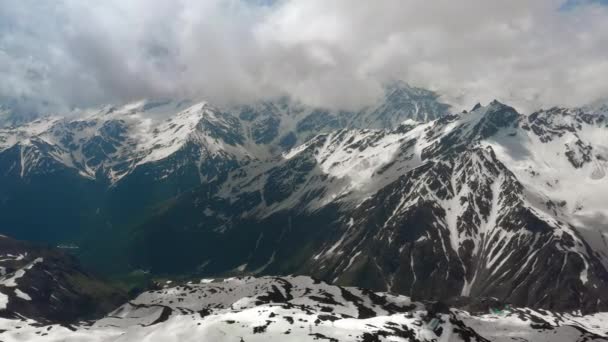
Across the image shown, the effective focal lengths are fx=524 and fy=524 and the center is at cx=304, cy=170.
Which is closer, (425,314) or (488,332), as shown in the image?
(425,314)

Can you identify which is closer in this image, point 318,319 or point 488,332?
point 318,319

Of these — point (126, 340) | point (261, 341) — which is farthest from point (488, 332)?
point (126, 340)

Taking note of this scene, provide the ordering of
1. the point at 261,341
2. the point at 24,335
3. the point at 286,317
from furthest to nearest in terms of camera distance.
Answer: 1. the point at 24,335
2. the point at 286,317
3. the point at 261,341

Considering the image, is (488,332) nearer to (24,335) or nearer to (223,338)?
(223,338)

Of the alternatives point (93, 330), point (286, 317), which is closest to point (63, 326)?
point (93, 330)

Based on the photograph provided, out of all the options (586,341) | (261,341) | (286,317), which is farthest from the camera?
(586,341)

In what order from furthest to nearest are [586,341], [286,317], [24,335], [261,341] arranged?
[24,335] < [586,341] < [286,317] < [261,341]

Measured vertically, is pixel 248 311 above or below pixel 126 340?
above

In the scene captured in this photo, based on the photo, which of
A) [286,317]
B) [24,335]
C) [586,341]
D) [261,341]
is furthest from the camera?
[24,335]

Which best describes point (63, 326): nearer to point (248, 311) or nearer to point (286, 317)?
point (248, 311)
